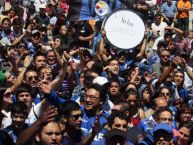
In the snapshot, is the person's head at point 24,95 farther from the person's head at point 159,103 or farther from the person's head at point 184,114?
the person's head at point 184,114

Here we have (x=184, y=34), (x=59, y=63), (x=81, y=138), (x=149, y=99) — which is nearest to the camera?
(x=81, y=138)


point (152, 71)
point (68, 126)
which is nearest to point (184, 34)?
point (152, 71)

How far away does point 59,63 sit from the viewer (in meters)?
8.71

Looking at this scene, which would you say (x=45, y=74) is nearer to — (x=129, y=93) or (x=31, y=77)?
(x=31, y=77)

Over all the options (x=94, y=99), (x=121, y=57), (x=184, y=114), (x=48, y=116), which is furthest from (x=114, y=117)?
(x=121, y=57)

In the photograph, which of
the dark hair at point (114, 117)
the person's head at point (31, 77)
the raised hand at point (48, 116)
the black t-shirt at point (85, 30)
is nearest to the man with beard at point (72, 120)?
the dark hair at point (114, 117)

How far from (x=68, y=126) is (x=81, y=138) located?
0.21 meters

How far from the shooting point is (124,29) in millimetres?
9820

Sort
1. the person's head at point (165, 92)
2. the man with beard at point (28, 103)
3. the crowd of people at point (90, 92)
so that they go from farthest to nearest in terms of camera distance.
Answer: the person's head at point (165, 92)
the man with beard at point (28, 103)
the crowd of people at point (90, 92)

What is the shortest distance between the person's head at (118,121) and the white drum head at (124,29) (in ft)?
12.8

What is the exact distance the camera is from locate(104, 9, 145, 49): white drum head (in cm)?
970

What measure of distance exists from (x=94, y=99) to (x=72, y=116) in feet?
1.95

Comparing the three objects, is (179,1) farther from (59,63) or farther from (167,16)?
(59,63)

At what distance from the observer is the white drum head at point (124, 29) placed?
9703 millimetres
